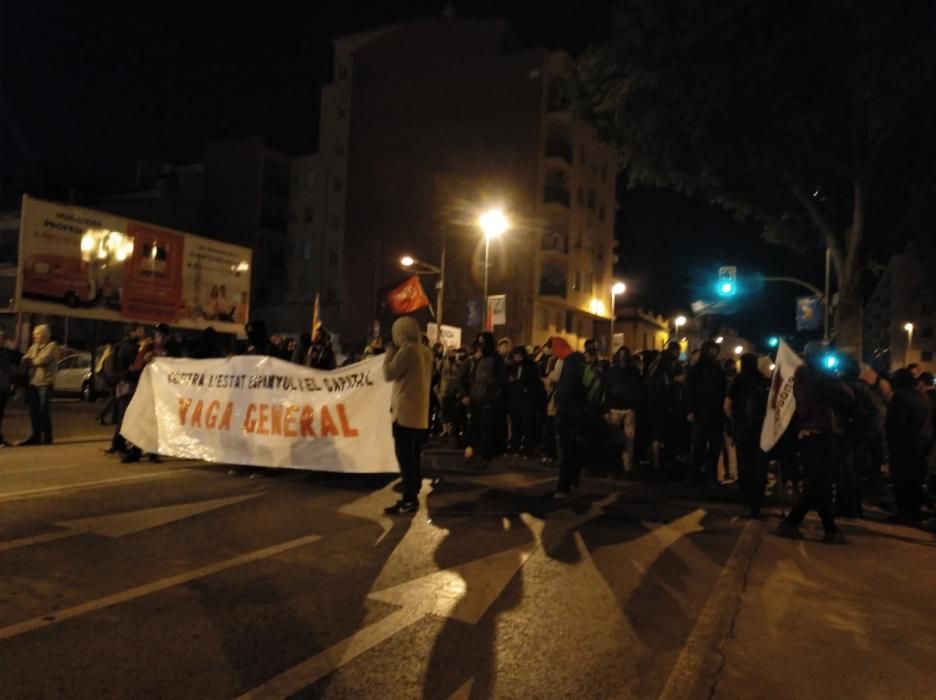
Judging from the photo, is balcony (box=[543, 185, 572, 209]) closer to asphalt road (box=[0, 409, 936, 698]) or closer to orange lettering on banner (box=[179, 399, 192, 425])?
orange lettering on banner (box=[179, 399, 192, 425])

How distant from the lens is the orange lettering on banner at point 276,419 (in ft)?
30.0

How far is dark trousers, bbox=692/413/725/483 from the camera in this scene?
33.4ft

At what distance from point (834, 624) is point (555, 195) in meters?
45.4

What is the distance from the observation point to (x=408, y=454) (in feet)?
24.9

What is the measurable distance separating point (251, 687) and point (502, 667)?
1235 millimetres

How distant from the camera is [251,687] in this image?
12.0 ft

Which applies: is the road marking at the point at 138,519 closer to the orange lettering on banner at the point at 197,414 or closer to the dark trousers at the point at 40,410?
the orange lettering on banner at the point at 197,414

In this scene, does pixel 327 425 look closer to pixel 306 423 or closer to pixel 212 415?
pixel 306 423

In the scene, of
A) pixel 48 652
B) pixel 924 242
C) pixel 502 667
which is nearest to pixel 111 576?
pixel 48 652

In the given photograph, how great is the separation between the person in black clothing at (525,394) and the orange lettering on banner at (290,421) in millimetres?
4054

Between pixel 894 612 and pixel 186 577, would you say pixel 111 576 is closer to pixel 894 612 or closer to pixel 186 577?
pixel 186 577

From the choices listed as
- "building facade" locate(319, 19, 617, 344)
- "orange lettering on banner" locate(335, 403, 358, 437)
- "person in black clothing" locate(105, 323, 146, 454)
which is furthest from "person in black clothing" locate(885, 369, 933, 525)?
"building facade" locate(319, 19, 617, 344)

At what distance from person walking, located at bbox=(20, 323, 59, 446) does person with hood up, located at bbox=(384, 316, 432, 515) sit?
6.75 metres

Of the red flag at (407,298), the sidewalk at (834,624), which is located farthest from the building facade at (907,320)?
the sidewalk at (834,624)
